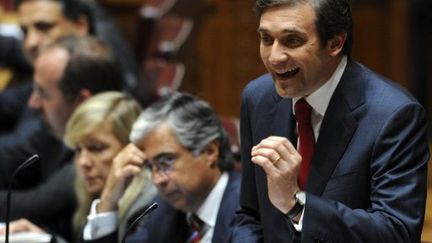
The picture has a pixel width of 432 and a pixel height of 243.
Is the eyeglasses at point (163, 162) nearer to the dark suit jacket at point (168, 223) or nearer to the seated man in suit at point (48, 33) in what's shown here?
the dark suit jacket at point (168, 223)

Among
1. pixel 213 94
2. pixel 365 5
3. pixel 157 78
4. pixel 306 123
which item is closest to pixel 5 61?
pixel 157 78

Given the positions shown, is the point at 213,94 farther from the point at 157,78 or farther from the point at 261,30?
the point at 261,30

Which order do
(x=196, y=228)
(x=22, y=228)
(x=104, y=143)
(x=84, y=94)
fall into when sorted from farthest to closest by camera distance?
1. (x=84, y=94)
2. (x=104, y=143)
3. (x=22, y=228)
4. (x=196, y=228)

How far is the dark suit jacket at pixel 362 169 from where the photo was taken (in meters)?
1.54

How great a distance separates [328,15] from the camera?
157 cm

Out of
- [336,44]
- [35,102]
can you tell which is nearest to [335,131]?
[336,44]

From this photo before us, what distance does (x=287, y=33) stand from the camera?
1.57 metres

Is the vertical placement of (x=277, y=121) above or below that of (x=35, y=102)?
above

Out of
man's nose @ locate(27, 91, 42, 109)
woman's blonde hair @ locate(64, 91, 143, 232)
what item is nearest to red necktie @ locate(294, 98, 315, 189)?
woman's blonde hair @ locate(64, 91, 143, 232)

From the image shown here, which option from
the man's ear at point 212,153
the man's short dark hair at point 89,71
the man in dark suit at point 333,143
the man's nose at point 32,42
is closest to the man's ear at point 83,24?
the man's nose at point 32,42

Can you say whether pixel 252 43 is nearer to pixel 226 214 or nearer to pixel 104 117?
pixel 104 117

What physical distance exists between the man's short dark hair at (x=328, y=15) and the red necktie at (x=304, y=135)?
0.13 metres

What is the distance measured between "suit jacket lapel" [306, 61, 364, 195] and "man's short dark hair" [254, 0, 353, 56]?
0.10 meters

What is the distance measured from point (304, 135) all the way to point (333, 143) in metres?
0.06
